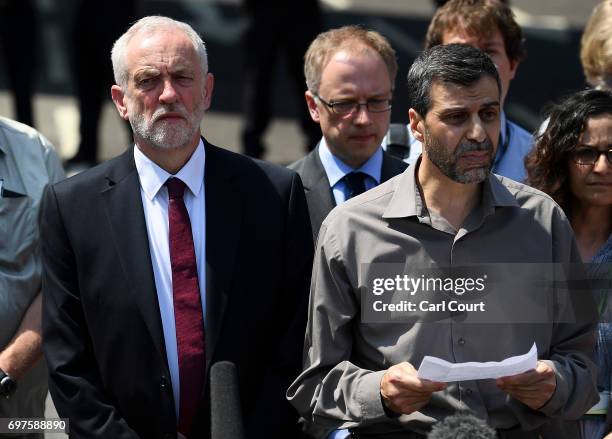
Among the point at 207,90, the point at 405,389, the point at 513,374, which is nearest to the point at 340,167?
the point at 207,90

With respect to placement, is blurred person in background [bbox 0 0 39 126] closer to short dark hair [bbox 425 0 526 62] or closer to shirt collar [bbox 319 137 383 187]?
short dark hair [bbox 425 0 526 62]

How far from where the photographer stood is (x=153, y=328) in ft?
14.4

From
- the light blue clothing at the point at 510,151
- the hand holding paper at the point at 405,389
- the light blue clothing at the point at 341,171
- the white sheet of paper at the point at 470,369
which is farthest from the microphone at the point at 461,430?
the light blue clothing at the point at 510,151

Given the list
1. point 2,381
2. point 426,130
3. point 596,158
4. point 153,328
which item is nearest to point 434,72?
point 426,130

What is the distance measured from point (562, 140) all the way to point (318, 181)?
1044mm

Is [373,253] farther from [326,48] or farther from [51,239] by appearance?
[326,48]

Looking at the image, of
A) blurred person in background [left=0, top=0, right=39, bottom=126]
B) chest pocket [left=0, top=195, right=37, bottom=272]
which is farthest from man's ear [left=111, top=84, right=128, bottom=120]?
blurred person in background [left=0, top=0, right=39, bottom=126]

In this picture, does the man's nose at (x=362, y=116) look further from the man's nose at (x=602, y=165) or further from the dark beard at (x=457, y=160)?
the dark beard at (x=457, y=160)

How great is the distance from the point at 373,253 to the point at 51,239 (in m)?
1.14

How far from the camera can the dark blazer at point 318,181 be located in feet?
17.5

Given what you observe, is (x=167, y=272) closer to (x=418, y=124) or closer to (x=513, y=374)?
(x=418, y=124)

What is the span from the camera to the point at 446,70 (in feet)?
13.8

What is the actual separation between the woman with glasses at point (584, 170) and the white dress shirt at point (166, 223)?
130 centimetres

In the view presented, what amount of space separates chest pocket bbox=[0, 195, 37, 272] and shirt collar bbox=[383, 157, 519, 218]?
1.55 meters
